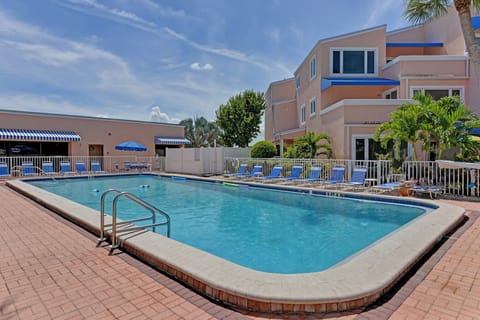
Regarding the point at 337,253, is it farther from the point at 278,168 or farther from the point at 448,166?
the point at 278,168

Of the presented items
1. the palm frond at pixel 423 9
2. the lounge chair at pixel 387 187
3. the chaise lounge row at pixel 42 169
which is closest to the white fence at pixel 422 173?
the lounge chair at pixel 387 187

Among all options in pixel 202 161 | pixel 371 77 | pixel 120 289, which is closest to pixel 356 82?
pixel 371 77

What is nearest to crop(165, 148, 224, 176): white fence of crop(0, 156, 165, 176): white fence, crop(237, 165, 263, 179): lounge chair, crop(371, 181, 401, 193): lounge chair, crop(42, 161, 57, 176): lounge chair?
crop(237, 165, 263, 179): lounge chair

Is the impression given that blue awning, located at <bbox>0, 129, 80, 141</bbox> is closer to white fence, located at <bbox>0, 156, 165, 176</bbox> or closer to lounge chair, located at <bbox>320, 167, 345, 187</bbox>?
white fence, located at <bbox>0, 156, 165, 176</bbox>

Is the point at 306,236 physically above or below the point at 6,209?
below

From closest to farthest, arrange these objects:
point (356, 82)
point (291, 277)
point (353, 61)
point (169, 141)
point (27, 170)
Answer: point (291, 277) → point (356, 82) → point (27, 170) → point (353, 61) → point (169, 141)

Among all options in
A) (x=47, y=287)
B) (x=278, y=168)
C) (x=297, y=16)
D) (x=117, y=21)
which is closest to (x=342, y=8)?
(x=297, y=16)

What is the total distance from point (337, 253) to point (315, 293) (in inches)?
163

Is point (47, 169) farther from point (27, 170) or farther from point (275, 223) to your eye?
point (275, 223)

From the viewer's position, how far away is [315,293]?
3.85 m

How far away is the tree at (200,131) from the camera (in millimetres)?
50438

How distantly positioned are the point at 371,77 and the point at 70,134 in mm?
28288

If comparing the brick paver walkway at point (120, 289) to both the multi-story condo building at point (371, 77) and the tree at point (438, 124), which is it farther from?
the multi-story condo building at point (371, 77)

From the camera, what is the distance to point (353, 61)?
24000 millimetres
